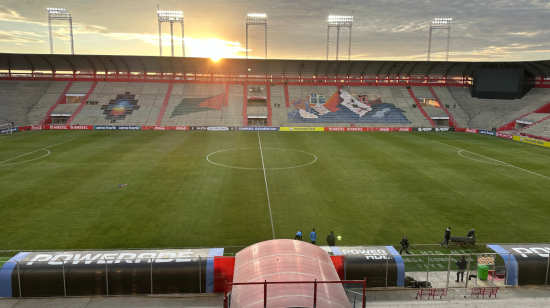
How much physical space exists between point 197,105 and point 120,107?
45.1 ft

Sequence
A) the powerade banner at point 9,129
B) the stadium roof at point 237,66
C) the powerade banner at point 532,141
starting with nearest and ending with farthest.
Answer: the powerade banner at point 532,141, the powerade banner at point 9,129, the stadium roof at point 237,66

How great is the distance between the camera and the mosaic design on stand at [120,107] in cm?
6444

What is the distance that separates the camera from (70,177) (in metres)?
28.5

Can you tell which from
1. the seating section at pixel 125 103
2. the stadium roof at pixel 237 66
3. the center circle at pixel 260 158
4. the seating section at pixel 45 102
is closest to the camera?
the center circle at pixel 260 158

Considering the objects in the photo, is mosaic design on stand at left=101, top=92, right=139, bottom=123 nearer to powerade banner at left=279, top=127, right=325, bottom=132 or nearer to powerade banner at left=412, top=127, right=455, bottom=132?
powerade banner at left=279, top=127, right=325, bottom=132

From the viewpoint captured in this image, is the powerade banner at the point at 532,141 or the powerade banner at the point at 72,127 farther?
the powerade banner at the point at 72,127

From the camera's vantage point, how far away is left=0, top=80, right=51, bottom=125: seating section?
61.4 m

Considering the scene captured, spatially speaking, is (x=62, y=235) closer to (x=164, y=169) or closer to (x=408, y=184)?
(x=164, y=169)

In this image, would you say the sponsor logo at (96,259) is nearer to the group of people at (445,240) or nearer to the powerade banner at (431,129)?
the group of people at (445,240)

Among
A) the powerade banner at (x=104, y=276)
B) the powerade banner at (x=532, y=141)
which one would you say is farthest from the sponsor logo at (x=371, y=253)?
the powerade banner at (x=532, y=141)

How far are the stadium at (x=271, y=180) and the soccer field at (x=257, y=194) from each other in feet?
0.55

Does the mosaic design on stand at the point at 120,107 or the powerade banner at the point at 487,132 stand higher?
the mosaic design on stand at the point at 120,107

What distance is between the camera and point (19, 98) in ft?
219

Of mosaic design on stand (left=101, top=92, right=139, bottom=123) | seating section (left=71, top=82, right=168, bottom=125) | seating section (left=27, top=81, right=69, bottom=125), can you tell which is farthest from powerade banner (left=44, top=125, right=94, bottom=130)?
mosaic design on stand (left=101, top=92, right=139, bottom=123)
